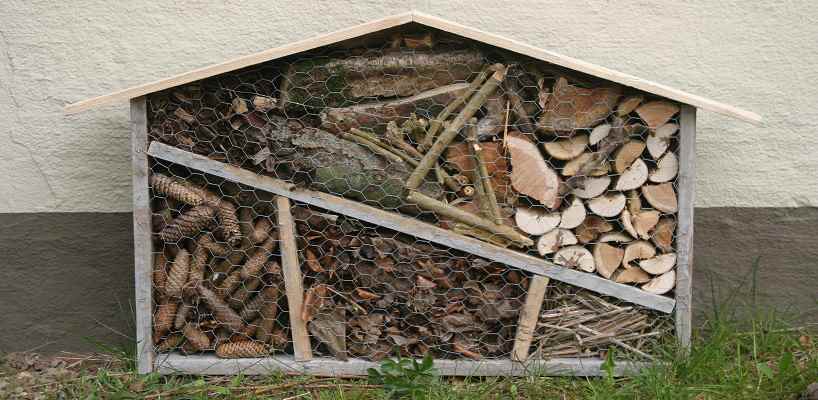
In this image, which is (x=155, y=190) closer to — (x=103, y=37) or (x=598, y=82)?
(x=103, y=37)

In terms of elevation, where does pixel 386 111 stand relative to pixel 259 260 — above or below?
above

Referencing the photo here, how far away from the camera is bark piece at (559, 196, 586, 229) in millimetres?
2707

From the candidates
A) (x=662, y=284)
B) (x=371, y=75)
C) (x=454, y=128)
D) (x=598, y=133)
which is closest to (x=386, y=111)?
(x=371, y=75)

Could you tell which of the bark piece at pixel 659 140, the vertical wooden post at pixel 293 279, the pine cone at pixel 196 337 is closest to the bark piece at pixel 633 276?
the bark piece at pixel 659 140

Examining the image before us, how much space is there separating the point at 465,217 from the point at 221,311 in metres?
1.02

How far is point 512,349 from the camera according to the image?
2818 millimetres

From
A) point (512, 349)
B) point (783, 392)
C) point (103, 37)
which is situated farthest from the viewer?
point (103, 37)

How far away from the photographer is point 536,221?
8.94ft

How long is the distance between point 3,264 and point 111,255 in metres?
0.46

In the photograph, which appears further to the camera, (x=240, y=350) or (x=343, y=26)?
(x=343, y=26)

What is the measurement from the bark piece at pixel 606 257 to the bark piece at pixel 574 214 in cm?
13

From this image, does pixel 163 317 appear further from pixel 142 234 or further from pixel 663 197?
pixel 663 197

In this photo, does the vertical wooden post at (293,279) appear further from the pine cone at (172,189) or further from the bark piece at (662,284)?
the bark piece at (662,284)

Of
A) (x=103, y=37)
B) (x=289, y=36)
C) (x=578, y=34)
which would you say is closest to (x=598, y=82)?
(x=578, y=34)
